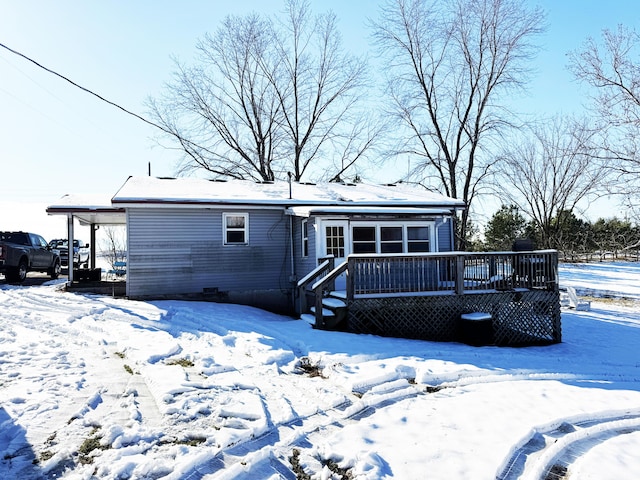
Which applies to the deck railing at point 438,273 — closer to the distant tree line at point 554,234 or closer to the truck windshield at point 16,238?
the truck windshield at point 16,238

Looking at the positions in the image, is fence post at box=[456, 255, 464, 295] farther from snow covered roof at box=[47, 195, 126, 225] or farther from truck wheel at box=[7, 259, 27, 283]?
truck wheel at box=[7, 259, 27, 283]

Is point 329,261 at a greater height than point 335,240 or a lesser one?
lesser

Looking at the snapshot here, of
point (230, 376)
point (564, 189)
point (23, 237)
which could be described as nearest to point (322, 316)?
point (230, 376)

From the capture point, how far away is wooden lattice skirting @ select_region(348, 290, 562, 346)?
9305mm

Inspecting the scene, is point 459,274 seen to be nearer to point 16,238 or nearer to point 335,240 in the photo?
point 335,240

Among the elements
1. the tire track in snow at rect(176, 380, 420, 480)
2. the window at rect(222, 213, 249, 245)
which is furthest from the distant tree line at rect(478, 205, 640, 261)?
the tire track in snow at rect(176, 380, 420, 480)

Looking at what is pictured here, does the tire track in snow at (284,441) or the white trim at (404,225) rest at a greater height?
the white trim at (404,225)

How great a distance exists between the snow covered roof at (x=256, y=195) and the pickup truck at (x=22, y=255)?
539 centimetres

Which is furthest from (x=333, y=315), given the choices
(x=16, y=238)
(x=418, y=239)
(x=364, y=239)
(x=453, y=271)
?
(x=16, y=238)

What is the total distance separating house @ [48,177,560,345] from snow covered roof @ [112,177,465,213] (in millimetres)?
42

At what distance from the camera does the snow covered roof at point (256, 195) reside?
39.2 feet

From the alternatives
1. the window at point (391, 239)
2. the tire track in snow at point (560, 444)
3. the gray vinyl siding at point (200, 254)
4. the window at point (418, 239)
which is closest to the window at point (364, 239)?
the window at point (391, 239)

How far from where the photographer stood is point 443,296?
9633 mm

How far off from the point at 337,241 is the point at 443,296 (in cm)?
364
